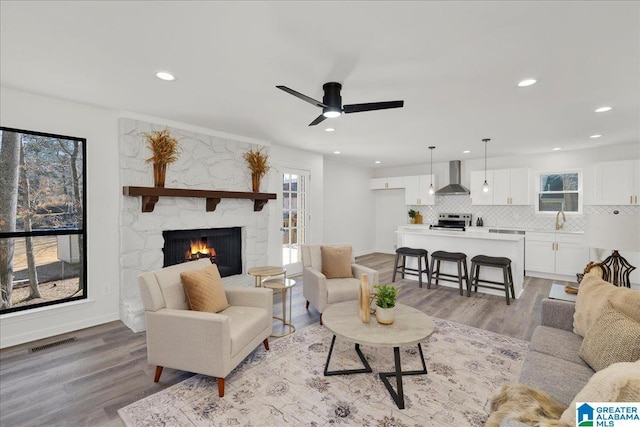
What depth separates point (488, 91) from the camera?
2.99m

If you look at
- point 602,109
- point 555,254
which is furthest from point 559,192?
point 602,109

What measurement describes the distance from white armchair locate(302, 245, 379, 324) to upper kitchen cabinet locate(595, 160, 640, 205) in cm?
490

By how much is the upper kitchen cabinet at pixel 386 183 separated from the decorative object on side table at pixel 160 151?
226 inches

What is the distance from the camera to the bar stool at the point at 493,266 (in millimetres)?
4375

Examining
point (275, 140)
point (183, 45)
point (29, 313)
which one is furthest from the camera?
point (275, 140)

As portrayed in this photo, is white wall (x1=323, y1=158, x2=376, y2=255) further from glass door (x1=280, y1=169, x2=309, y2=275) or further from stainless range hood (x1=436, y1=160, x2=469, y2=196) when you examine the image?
stainless range hood (x1=436, y1=160, x2=469, y2=196)

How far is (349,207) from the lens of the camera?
8.05 m

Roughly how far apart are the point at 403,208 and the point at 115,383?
7344 mm

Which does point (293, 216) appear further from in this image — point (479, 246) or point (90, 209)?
point (479, 246)

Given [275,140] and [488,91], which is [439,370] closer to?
[488,91]

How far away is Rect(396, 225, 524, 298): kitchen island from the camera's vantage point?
4.68 meters

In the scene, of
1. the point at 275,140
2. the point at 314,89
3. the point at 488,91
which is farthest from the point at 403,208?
the point at 314,89

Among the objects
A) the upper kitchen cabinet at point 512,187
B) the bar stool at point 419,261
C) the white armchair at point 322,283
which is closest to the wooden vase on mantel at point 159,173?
the white armchair at point 322,283

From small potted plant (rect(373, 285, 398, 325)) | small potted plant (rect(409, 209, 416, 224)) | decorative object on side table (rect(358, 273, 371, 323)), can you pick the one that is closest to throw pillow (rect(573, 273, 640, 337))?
small potted plant (rect(373, 285, 398, 325))
